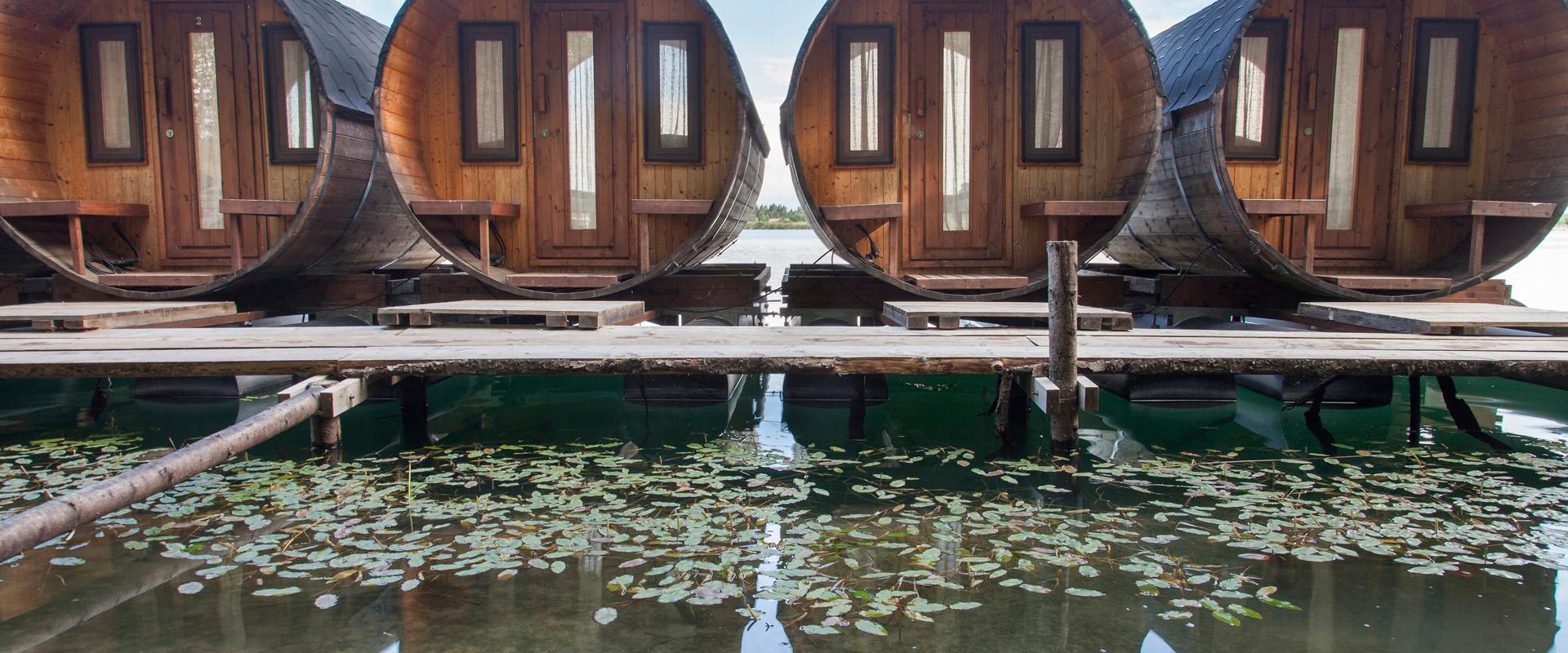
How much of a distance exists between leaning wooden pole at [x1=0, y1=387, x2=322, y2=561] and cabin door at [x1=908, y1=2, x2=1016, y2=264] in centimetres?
408

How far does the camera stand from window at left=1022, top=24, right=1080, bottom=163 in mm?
6535

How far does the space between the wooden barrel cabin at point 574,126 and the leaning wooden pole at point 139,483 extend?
2796 millimetres

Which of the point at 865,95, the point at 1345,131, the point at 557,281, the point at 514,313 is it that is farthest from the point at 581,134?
the point at 1345,131

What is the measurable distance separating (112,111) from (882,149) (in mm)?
5416

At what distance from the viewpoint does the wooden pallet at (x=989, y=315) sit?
5.21 m

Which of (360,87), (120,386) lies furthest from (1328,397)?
(120,386)

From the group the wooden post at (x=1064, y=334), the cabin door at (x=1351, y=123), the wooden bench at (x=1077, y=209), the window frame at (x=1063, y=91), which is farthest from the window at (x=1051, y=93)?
the wooden post at (x=1064, y=334)

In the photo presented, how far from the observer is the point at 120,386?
21.8ft

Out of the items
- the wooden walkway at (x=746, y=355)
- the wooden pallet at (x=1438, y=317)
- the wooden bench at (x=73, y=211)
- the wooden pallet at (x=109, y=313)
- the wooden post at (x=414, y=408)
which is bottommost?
the wooden post at (x=414, y=408)

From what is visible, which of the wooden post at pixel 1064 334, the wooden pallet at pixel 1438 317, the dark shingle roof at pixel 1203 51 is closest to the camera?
the wooden post at pixel 1064 334

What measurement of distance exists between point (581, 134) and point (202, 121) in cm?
275

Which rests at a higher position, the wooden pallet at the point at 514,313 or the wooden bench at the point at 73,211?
the wooden bench at the point at 73,211

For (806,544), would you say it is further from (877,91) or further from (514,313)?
(877,91)

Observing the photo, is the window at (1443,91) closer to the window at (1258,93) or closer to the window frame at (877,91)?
the window at (1258,93)
